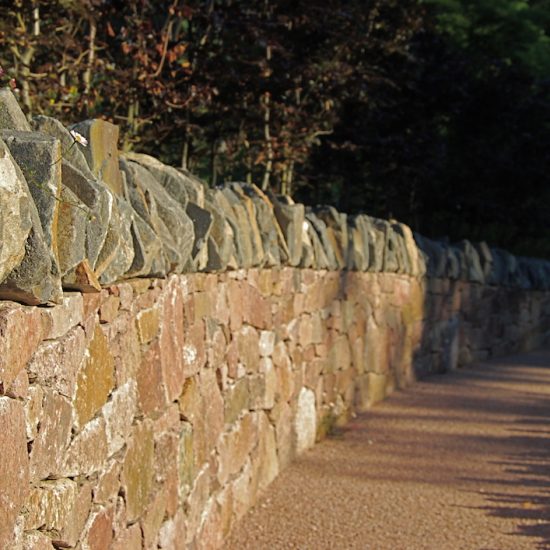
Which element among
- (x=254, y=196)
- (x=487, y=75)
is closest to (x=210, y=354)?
(x=254, y=196)

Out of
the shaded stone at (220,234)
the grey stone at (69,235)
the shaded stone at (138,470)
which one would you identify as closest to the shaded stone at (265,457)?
the shaded stone at (220,234)

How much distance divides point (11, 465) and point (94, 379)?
0.83 m

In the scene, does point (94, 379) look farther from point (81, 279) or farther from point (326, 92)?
point (326, 92)

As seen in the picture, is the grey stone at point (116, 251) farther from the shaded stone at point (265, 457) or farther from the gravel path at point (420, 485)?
the shaded stone at point (265, 457)

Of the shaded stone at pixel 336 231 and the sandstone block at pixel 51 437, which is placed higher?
the shaded stone at pixel 336 231

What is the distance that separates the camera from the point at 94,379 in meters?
3.34

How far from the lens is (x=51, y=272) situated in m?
2.71

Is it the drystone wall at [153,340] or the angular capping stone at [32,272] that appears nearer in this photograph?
the angular capping stone at [32,272]

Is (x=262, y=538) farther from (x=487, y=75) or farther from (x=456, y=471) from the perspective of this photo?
(x=487, y=75)

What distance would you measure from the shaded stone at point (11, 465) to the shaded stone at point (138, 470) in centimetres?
111

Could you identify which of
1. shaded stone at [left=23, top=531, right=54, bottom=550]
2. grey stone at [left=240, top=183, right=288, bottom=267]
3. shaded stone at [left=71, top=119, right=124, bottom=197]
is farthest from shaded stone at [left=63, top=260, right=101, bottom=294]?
grey stone at [left=240, top=183, right=288, bottom=267]

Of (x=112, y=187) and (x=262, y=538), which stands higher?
(x=112, y=187)

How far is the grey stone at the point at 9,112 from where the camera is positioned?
2.95 metres

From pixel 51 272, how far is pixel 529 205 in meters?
17.7
